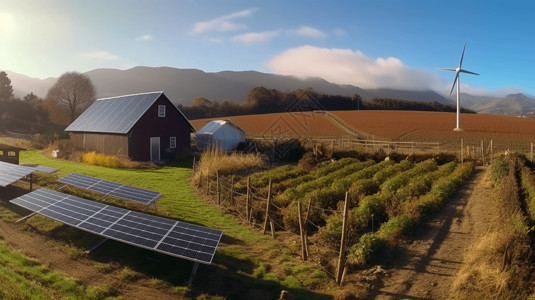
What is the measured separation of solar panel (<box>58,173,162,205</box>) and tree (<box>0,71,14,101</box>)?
68120 millimetres

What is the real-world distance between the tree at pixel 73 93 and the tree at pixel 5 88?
23.9 feet

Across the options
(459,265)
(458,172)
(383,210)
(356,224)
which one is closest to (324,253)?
(356,224)

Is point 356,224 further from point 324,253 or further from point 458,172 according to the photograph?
point 458,172

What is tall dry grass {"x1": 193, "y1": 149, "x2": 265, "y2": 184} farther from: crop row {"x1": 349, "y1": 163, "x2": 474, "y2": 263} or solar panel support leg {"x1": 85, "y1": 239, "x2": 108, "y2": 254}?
crop row {"x1": 349, "y1": 163, "x2": 474, "y2": 263}

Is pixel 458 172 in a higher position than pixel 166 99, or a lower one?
lower

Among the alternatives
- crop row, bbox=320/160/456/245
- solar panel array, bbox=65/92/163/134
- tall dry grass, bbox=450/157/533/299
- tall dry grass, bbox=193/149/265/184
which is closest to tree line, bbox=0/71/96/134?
solar panel array, bbox=65/92/163/134

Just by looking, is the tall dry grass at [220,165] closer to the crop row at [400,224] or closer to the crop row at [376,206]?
the crop row at [376,206]

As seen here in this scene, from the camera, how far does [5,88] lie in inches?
2820

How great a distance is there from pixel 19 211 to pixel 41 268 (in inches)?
246

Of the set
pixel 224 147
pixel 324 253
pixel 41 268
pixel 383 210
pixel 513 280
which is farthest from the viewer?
pixel 224 147

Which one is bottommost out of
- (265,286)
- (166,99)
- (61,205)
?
(265,286)

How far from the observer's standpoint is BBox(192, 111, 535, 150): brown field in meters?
49.3

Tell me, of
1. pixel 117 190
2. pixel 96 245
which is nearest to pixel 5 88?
pixel 117 190

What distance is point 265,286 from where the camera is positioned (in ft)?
Result: 26.9
